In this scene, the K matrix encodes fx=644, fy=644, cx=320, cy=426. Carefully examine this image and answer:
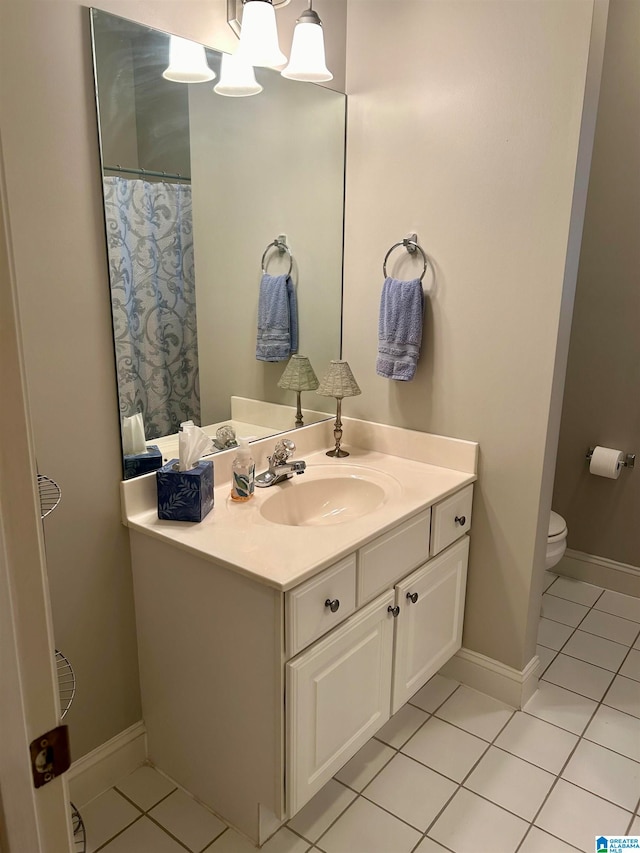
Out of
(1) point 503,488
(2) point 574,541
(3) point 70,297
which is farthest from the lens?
(2) point 574,541

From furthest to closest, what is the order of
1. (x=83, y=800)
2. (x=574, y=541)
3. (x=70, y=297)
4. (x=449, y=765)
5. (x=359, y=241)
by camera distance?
(x=574, y=541), (x=359, y=241), (x=449, y=765), (x=83, y=800), (x=70, y=297)

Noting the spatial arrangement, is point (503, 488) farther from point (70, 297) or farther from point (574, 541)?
point (70, 297)

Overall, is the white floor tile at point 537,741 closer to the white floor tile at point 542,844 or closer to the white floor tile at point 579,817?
the white floor tile at point 579,817

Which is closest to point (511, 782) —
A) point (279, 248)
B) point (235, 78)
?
point (279, 248)

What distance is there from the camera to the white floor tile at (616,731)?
6.52ft

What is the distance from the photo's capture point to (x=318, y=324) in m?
2.28

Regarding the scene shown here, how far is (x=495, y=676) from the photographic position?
7.22 ft

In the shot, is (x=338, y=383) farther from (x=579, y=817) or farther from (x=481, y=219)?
(x=579, y=817)

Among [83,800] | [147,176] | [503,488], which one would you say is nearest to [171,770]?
[83,800]

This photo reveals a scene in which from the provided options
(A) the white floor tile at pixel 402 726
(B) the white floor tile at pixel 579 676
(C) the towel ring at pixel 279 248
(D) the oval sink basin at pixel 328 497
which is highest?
(C) the towel ring at pixel 279 248

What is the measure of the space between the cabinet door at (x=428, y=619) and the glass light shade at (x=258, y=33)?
4.88ft

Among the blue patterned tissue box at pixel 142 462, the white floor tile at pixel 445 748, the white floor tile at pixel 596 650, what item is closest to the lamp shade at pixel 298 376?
the blue patterned tissue box at pixel 142 462

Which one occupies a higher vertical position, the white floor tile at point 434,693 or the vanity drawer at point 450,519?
the vanity drawer at point 450,519

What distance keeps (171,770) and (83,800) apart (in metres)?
0.24
